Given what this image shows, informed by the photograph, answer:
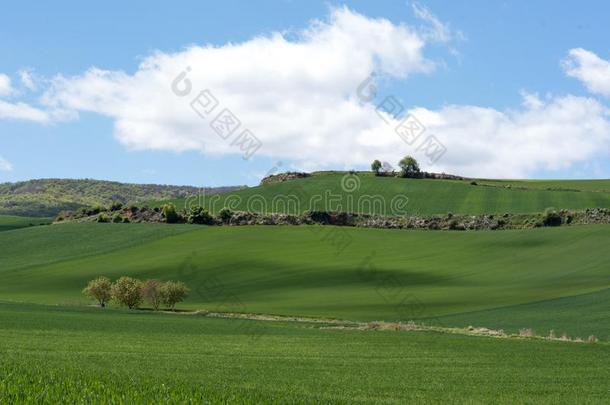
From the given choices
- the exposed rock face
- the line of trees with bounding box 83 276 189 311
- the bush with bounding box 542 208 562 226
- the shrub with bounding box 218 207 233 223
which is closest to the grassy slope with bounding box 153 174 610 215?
the shrub with bounding box 218 207 233 223

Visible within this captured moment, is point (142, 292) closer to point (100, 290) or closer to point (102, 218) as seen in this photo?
point (100, 290)

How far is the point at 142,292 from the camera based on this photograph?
67.1 meters

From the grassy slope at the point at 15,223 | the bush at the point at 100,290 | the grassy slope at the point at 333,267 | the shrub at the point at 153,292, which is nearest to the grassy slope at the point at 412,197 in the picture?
the grassy slope at the point at 333,267

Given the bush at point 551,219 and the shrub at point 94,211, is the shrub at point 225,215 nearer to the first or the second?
the shrub at point 94,211

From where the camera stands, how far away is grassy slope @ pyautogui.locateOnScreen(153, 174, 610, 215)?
366 feet

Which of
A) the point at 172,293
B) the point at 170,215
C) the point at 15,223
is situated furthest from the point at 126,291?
the point at 15,223

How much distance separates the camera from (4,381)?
62.5 feet

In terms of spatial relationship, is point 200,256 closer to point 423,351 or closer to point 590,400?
point 423,351

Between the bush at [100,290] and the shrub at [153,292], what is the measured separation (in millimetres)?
3664

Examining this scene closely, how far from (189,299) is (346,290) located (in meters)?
14.3

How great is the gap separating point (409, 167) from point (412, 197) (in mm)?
23902

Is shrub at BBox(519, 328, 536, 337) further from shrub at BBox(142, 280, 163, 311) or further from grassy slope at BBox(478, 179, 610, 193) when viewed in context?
grassy slope at BBox(478, 179, 610, 193)

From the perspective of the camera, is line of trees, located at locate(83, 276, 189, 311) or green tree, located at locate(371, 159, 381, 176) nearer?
line of trees, located at locate(83, 276, 189, 311)

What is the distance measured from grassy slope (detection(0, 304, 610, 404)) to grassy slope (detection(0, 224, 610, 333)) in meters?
16.6
